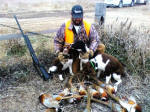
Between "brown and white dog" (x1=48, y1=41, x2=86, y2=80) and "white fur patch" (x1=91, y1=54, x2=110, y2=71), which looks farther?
"white fur patch" (x1=91, y1=54, x2=110, y2=71)

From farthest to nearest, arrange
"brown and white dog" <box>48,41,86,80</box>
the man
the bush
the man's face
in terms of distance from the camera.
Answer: the bush < the man < the man's face < "brown and white dog" <box>48,41,86,80</box>

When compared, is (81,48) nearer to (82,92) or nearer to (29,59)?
(82,92)

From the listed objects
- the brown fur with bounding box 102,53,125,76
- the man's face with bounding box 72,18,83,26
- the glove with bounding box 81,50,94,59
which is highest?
the man's face with bounding box 72,18,83,26

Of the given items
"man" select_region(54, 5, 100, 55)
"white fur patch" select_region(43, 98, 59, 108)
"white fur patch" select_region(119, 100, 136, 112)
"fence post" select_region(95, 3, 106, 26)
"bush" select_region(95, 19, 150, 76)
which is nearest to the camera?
"white fur patch" select_region(119, 100, 136, 112)

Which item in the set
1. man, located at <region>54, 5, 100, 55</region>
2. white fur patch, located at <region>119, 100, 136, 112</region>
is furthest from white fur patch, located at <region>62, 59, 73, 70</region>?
white fur patch, located at <region>119, 100, 136, 112</region>

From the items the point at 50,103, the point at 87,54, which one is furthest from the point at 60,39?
the point at 50,103

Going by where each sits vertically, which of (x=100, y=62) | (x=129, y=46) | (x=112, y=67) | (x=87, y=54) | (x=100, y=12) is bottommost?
(x=112, y=67)

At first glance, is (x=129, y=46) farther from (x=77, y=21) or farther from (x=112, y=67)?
(x=77, y=21)

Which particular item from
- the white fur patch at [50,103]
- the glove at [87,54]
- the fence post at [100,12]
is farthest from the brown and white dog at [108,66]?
the fence post at [100,12]

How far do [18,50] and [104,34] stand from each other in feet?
8.34

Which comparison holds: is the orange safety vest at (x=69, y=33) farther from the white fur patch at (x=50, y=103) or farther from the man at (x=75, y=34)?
the white fur patch at (x=50, y=103)

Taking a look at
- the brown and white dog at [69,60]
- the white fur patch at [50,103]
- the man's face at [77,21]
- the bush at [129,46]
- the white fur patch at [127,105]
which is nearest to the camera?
the white fur patch at [127,105]

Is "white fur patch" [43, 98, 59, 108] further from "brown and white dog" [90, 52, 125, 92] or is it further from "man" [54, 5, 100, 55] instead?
"brown and white dog" [90, 52, 125, 92]

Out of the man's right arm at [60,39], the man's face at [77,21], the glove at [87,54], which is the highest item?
the man's face at [77,21]
